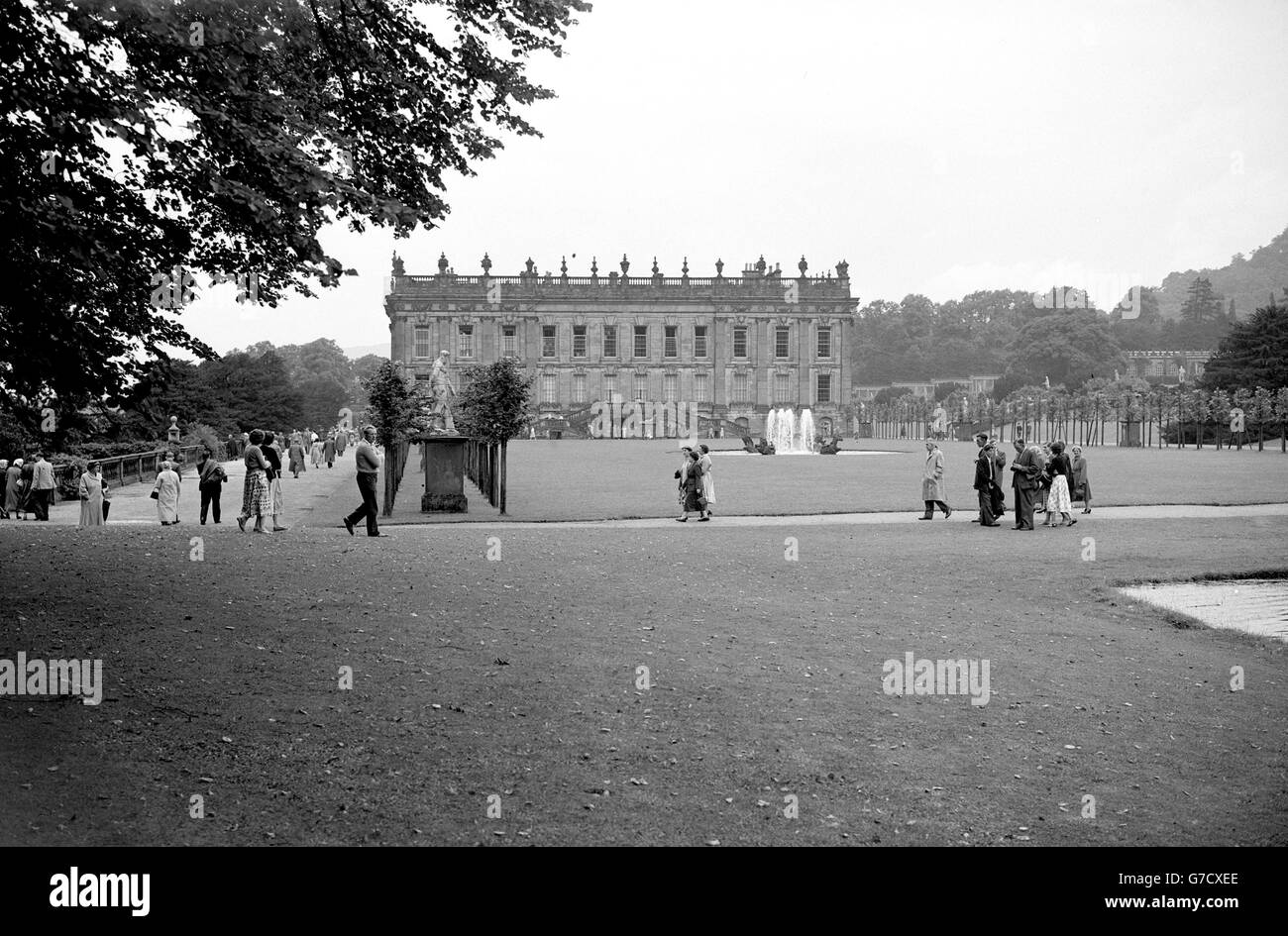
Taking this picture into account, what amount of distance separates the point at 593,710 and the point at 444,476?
1652 cm

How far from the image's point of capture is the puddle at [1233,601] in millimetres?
12000

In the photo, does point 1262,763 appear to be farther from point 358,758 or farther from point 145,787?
point 145,787

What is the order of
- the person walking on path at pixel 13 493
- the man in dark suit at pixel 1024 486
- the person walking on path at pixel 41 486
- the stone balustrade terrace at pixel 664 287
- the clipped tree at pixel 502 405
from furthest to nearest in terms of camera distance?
the stone balustrade terrace at pixel 664 287 → the clipped tree at pixel 502 405 → the person walking on path at pixel 13 493 → the person walking on path at pixel 41 486 → the man in dark suit at pixel 1024 486

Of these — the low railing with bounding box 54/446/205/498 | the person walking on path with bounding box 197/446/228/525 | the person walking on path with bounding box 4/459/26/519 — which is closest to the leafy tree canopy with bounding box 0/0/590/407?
the person walking on path with bounding box 197/446/228/525

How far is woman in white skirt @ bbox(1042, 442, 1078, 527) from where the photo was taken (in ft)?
65.8

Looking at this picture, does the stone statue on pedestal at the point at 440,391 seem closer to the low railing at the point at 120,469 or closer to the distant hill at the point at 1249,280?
the low railing at the point at 120,469

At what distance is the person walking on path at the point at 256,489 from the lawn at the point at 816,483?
6.99m

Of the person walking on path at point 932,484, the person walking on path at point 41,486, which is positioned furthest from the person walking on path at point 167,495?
the person walking on path at point 932,484

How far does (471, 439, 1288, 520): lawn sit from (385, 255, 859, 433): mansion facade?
1946 inches

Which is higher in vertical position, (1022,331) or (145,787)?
(1022,331)

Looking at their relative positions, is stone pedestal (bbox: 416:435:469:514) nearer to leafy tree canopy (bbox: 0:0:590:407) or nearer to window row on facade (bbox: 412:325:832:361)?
leafy tree canopy (bbox: 0:0:590:407)

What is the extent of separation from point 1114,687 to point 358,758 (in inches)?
239

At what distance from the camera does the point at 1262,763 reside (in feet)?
25.4
